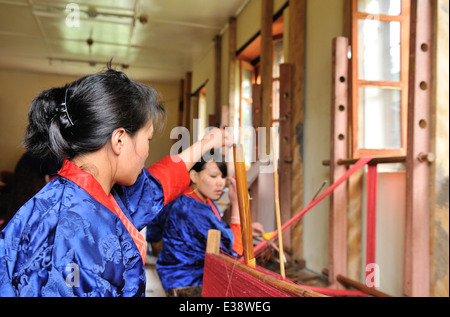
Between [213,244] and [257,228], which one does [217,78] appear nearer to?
[257,228]

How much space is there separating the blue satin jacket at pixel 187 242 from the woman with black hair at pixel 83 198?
90 centimetres

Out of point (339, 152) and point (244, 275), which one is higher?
point (339, 152)

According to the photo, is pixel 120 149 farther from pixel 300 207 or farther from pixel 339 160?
pixel 300 207

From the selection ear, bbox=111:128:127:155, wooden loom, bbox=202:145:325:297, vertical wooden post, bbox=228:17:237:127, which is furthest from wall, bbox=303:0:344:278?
ear, bbox=111:128:127:155

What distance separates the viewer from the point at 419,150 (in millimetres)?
1688

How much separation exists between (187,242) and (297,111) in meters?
1.56

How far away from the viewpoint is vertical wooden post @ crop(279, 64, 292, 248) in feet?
9.65

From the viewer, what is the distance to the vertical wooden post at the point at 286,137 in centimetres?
294

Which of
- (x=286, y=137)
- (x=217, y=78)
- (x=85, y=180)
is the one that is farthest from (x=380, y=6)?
(x=217, y=78)

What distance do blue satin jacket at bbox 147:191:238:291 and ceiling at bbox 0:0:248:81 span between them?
0.57 metres

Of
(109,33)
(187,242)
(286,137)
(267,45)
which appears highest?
(267,45)

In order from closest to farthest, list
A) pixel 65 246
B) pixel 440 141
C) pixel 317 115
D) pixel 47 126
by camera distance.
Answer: pixel 65 246 → pixel 47 126 → pixel 440 141 → pixel 317 115

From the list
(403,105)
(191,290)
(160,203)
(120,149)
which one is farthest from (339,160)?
(120,149)

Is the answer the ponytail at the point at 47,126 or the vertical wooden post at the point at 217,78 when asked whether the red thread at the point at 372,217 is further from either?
the vertical wooden post at the point at 217,78
